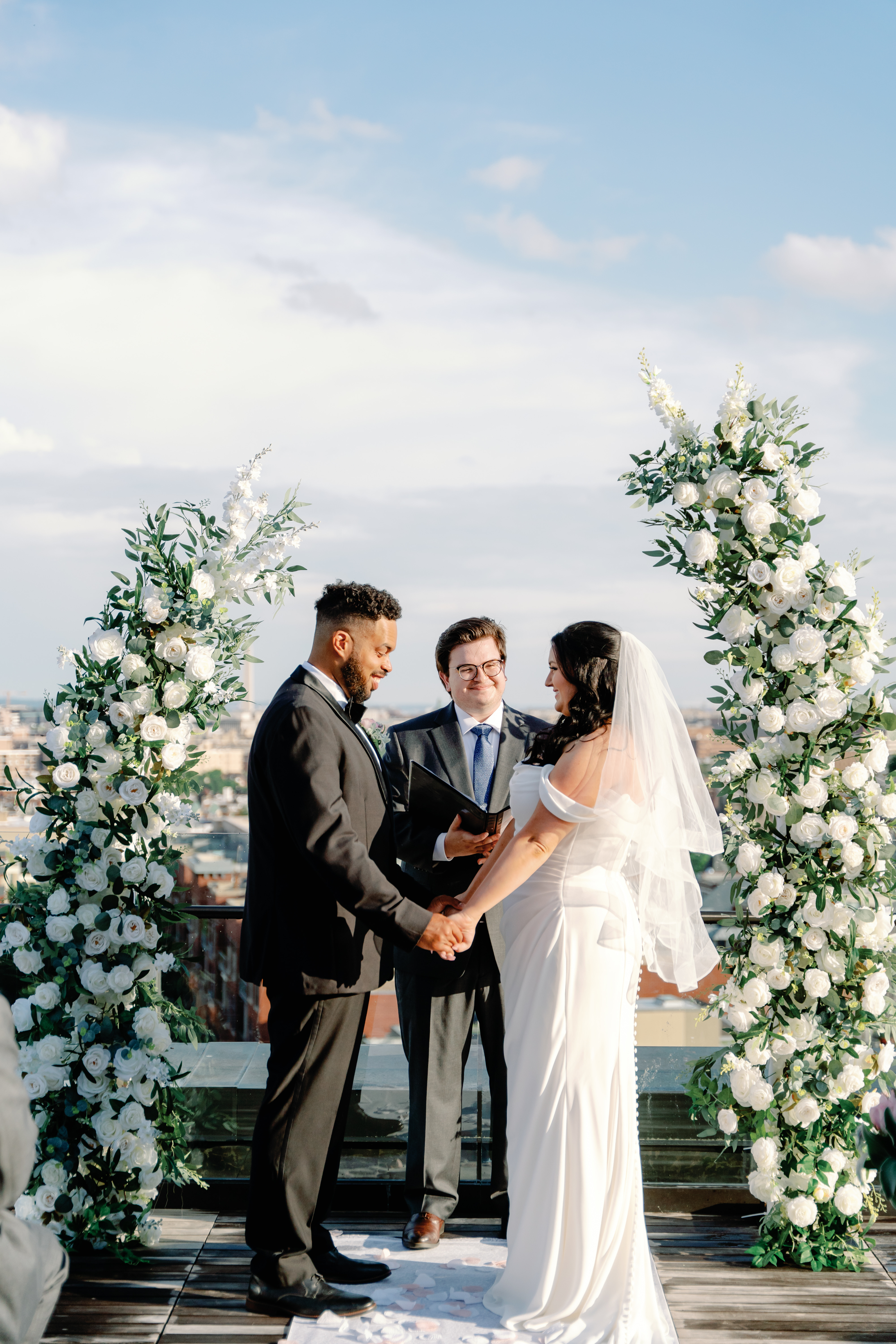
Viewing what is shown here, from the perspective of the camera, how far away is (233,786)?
365cm

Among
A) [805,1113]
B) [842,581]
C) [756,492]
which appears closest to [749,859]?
[805,1113]

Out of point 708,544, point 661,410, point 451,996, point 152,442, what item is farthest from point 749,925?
point 152,442

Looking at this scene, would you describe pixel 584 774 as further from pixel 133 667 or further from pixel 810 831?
pixel 133 667

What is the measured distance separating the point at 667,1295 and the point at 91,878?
2.06 m

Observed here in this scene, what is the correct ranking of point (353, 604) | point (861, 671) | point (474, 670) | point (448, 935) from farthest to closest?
point (474, 670)
point (861, 671)
point (353, 604)
point (448, 935)

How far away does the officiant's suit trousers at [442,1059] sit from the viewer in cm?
348

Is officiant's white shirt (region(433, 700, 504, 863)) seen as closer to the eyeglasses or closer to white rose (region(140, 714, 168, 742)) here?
the eyeglasses

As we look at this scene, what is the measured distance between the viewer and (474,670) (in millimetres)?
3664

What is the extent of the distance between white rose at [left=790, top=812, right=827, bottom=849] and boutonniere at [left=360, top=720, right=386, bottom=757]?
1.30 metres

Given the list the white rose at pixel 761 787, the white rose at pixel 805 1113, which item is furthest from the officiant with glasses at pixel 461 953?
the white rose at pixel 805 1113

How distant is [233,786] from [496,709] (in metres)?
0.89

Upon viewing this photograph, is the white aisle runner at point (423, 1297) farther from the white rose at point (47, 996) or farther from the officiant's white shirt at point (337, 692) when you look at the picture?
the officiant's white shirt at point (337, 692)

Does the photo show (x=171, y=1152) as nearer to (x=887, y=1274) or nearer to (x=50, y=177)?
(x=887, y=1274)

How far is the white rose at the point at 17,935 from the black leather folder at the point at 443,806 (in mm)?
1222
